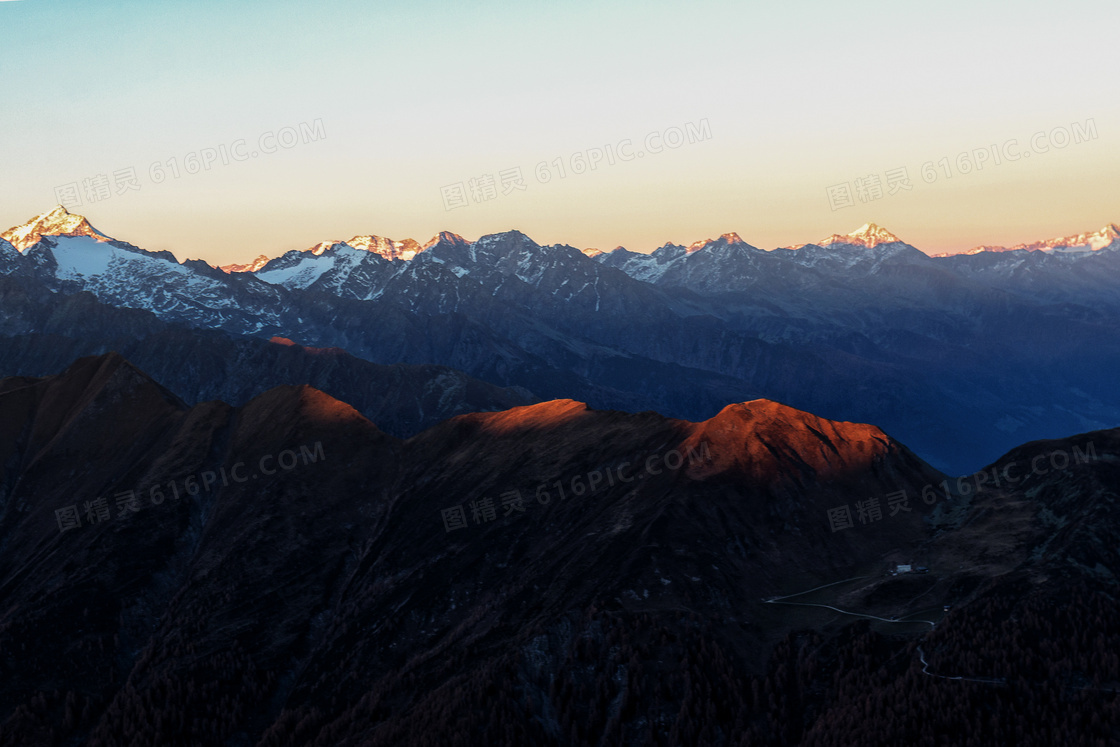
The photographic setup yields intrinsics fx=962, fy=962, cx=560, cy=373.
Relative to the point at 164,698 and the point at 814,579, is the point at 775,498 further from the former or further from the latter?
the point at 164,698

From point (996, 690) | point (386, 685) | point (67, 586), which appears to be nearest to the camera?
point (996, 690)

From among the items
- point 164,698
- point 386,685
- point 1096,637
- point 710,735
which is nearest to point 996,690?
point 1096,637

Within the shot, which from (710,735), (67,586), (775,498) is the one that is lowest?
→ (710,735)

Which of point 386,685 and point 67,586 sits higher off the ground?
point 67,586

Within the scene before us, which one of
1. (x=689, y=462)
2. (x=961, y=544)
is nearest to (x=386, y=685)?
(x=689, y=462)

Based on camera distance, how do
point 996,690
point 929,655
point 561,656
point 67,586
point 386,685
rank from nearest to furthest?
1. point 996,690
2. point 929,655
3. point 561,656
4. point 386,685
5. point 67,586

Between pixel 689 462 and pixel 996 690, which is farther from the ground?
pixel 689 462

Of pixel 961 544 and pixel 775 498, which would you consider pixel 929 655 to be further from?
pixel 775 498

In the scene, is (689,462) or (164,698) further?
(689,462)

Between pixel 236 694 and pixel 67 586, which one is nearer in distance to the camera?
pixel 236 694
